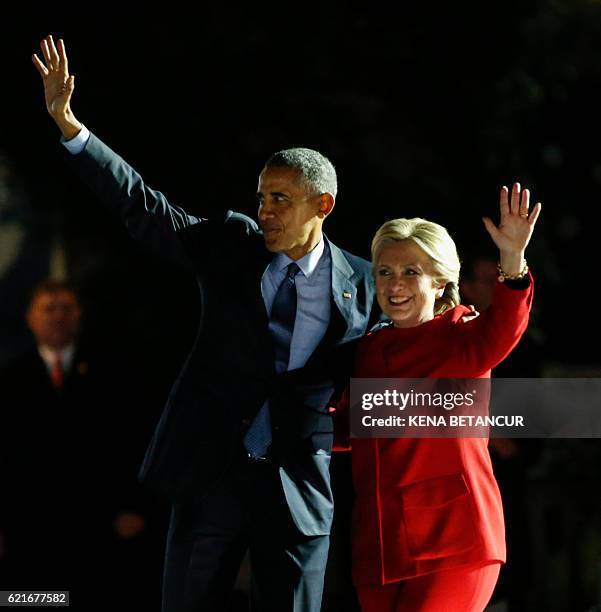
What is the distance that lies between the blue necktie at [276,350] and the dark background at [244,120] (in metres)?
1.95

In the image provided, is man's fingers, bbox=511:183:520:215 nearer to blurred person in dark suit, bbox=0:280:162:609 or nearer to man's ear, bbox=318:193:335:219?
man's ear, bbox=318:193:335:219

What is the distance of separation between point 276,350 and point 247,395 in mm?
152

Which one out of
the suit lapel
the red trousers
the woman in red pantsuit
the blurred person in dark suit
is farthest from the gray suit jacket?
the blurred person in dark suit

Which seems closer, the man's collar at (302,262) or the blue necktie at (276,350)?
the blue necktie at (276,350)

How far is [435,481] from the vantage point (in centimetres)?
373

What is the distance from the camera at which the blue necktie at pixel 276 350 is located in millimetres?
3986

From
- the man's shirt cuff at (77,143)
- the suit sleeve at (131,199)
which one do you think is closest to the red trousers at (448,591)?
the suit sleeve at (131,199)

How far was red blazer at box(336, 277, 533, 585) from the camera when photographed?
3.66 metres

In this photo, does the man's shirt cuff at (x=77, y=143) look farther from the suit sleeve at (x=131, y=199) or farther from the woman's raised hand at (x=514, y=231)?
the woman's raised hand at (x=514, y=231)

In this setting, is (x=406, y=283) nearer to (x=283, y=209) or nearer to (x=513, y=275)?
(x=513, y=275)

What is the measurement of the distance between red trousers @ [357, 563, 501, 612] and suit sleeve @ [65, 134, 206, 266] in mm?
1151

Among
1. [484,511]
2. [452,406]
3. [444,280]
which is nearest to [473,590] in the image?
[484,511]

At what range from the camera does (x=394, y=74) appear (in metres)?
6.42

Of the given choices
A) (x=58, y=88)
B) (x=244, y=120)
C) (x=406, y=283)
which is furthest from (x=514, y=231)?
(x=244, y=120)
